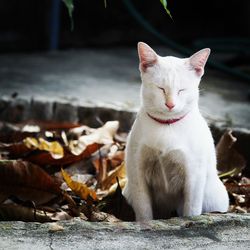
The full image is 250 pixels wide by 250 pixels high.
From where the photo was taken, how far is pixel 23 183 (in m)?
2.91

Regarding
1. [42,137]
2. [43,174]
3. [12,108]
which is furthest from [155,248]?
[12,108]

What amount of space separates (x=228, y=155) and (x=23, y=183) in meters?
1.07

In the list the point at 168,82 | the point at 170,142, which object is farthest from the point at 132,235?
the point at 168,82

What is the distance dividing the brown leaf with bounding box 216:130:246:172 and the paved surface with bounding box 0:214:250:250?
1005mm

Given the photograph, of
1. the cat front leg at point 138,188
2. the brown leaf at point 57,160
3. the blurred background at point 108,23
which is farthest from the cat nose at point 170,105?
the blurred background at point 108,23

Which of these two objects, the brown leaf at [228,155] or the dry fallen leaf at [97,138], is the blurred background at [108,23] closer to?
the dry fallen leaf at [97,138]

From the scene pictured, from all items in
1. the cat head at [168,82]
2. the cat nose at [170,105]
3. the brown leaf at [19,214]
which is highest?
the cat head at [168,82]

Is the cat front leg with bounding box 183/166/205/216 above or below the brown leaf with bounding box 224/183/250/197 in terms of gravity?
above

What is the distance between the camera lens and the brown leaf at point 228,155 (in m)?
3.35

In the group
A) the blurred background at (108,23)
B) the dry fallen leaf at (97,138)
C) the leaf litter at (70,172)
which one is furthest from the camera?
the blurred background at (108,23)

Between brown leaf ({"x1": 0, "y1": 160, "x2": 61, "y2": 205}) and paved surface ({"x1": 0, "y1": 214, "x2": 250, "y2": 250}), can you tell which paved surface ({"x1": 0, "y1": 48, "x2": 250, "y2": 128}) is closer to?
brown leaf ({"x1": 0, "y1": 160, "x2": 61, "y2": 205})

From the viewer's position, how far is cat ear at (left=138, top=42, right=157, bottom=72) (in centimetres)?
255

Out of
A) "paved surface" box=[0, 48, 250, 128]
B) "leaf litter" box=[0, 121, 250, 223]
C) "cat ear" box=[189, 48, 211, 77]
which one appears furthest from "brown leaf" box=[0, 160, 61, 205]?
"paved surface" box=[0, 48, 250, 128]

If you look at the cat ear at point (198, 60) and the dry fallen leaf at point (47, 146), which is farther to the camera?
→ the dry fallen leaf at point (47, 146)
